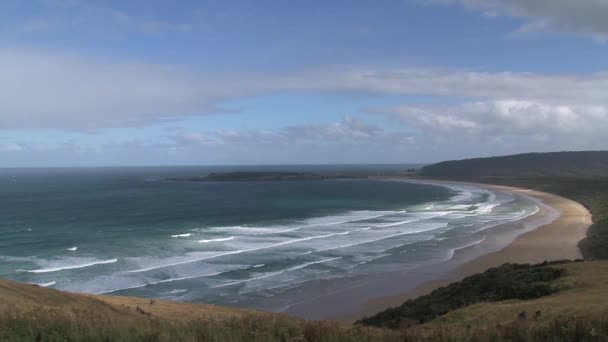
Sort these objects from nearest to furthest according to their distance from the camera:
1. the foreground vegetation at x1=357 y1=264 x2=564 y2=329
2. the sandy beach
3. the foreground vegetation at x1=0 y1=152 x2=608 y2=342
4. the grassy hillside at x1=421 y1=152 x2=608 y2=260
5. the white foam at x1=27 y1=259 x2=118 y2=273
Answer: the foreground vegetation at x1=0 y1=152 x2=608 y2=342 → the foreground vegetation at x1=357 y1=264 x2=564 y2=329 → the sandy beach → the white foam at x1=27 y1=259 x2=118 y2=273 → the grassy hillside at x1=421 y1=152 x2=608 y2=260

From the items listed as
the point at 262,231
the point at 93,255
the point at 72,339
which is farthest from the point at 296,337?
the point at 262,231

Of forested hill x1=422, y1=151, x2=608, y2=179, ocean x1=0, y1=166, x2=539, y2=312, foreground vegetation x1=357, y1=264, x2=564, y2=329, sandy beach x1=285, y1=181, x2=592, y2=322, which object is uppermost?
forested hill x1=422, y1=151, x2=608, y2=179

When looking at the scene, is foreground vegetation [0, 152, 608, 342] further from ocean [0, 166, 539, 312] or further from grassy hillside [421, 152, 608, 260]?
grassy hillside [421, 152, 608, 260]

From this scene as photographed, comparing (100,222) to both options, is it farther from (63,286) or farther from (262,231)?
(63,286)

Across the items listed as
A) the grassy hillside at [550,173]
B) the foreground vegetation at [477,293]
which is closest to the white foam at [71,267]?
the foreground vegetation at [477,293]

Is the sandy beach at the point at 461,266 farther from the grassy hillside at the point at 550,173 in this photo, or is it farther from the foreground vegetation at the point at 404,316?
the grassy hillside at the point at 550,173

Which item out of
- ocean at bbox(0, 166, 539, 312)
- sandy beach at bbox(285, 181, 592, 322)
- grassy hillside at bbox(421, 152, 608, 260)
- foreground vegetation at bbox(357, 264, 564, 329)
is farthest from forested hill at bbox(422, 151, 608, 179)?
foreground vegetation at bbox(357, 264, 564, 329)

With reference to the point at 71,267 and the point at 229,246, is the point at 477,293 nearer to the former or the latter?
the point at 229,246
